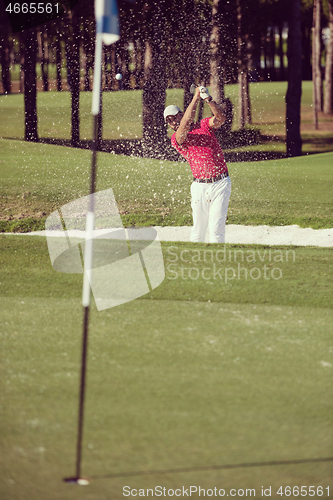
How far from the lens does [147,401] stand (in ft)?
10.00

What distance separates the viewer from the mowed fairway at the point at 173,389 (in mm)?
2467

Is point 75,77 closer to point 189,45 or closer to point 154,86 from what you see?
point 189,45

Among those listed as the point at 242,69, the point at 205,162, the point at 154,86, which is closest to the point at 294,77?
the point at 242,69

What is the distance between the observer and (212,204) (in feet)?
21.4

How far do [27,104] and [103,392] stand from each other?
15.9m

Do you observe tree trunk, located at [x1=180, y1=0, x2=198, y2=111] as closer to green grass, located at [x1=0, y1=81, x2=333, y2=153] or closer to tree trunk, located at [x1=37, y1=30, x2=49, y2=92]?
green grass, located at [x1=0, y1=81, x2=333, y2=153]

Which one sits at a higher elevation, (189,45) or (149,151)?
(189,45)

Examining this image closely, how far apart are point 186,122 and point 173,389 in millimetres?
3467

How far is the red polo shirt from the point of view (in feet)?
20.7

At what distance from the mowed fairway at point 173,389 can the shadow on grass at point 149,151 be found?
12.0m

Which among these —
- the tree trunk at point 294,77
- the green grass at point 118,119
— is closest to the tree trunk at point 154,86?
the green grass at point 118,119

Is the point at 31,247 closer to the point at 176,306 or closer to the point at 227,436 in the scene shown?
the point at 176,306

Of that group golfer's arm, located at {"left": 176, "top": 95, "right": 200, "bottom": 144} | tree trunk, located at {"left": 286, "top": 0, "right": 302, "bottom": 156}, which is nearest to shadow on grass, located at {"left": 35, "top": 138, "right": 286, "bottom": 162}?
tree trunk, located at {"left": 286, "top": 0, "right": 302, "bottom": 156}

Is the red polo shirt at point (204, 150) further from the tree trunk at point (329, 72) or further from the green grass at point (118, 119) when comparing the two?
the tree trunk at point (329, 72)
